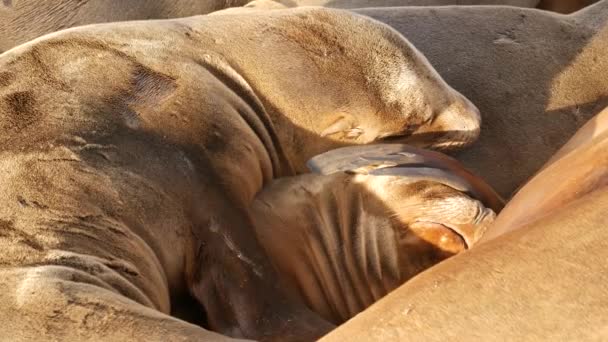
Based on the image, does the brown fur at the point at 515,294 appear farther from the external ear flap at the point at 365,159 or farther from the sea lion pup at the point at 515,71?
the sea lion pup at the point at 515,71

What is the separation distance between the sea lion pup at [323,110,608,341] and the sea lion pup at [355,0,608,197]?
134 cm

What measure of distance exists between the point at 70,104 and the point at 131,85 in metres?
0.18

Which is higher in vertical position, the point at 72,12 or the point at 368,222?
the point at 368,222

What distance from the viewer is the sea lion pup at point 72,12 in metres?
4.88

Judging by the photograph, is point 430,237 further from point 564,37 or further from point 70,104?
point 564,37

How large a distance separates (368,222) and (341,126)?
31cm

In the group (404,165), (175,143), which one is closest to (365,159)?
(404,165)

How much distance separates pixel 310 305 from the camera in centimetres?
285

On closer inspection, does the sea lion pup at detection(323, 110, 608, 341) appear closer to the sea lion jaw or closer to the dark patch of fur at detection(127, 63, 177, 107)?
the dark patch of fur at detection(127, 63, 177, 107)

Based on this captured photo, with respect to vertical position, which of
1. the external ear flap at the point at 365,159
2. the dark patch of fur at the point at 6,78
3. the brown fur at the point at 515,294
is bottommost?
the external ear flap at the point at 365,159

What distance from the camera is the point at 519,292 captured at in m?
1.90

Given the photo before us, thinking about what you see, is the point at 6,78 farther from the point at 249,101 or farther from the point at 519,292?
the point at 519,292

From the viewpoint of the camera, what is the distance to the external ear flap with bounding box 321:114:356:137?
10.2 ft

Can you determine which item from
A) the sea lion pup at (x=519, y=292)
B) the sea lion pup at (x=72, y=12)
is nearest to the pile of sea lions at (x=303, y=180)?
the sea lion pup at (x=519, y=292)
